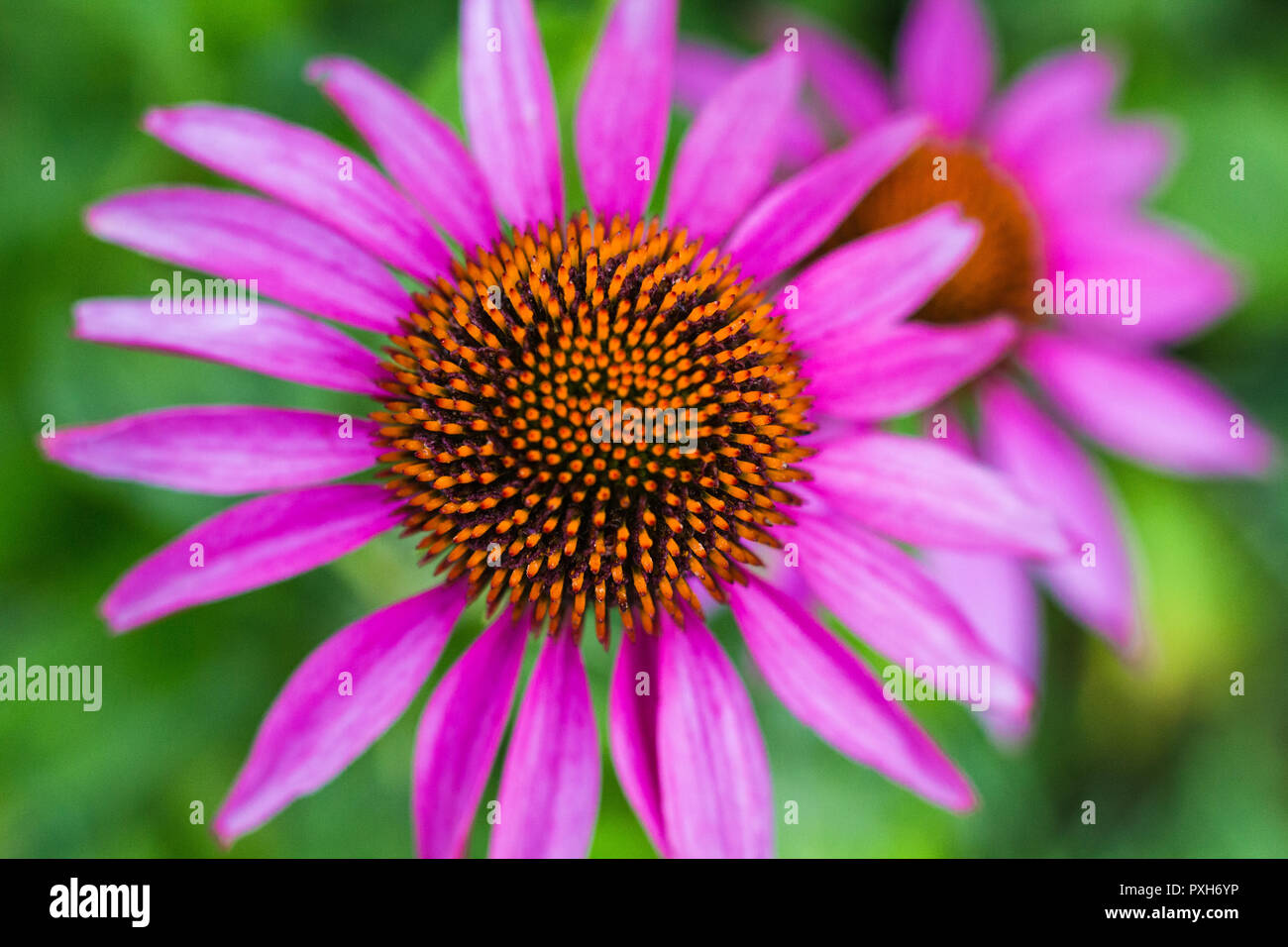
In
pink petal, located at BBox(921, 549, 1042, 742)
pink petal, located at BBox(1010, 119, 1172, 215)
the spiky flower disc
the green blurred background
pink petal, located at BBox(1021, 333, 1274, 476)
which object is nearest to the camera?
the spiky flower disc

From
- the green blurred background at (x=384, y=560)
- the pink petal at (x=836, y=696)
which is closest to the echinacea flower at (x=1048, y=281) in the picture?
the green blurred background at (x=384, y=560)

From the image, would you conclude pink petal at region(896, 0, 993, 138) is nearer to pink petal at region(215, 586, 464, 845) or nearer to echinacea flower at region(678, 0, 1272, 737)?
echinacea flower at region(678, 0, 1272, 737)

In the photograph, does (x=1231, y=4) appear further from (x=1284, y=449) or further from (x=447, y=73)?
(x=447, y=73)

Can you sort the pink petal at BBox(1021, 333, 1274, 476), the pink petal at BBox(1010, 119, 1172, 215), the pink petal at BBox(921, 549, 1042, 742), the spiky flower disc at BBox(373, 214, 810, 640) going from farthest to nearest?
the pink petal at BBox(1010, 119, 1172, 215)
the pink petal at BBox(1021, 333, 1274, 476)
the pink petal at BBox(921, 549, 1042, 742)
the spiky flower disc at BBox(373, 214, 810, 640)

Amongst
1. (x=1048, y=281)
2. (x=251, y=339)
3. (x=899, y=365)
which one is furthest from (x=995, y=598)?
(x=251, y=339)

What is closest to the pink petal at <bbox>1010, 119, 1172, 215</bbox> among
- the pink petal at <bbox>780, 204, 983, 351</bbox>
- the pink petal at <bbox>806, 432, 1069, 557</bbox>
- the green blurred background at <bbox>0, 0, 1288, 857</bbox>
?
the green blurred background at <bbox>0, 0, 1288, 857</bbox>
